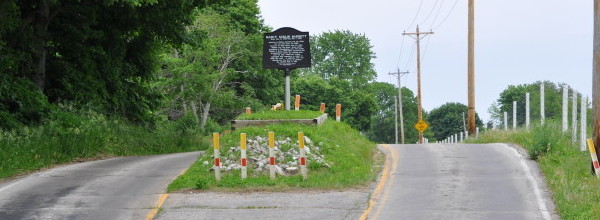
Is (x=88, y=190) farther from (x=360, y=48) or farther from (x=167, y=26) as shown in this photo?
(x=360, y=48)

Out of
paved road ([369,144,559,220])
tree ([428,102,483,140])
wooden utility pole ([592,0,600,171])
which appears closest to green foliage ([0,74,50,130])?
paved road ([369,144,559,220])

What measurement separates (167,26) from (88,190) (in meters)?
10.9

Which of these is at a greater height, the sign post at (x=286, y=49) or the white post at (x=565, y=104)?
the sign post at (x=286, y=49)

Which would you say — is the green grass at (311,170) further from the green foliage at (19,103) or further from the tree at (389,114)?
the tree at (389,114)

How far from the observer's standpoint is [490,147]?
2283 centimetres

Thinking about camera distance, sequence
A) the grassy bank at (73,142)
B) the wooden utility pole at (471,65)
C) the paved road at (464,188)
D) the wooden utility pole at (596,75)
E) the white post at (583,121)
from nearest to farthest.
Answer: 1. the paved road at (464,188)
2. the wooden utility pole at (596,75)
3. the grassy bank at (73,142)
4. the white post at (583,121)
5. the wooden utility pole at (471,65)

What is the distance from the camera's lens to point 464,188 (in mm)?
15203

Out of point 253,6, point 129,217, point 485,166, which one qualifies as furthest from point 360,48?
point 129,217

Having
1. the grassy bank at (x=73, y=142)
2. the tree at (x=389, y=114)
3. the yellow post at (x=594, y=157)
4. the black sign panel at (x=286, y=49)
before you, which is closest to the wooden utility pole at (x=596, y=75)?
the yellow post at (x=594, y=157)

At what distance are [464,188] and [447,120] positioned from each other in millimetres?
118834

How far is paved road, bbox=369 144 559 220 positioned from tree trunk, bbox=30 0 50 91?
10.4m

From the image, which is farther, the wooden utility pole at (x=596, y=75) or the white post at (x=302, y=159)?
the wooden utility pole at (x=596, y=75)

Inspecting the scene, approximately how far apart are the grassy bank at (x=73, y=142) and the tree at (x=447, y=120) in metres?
107

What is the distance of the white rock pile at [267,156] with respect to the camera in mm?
16531
